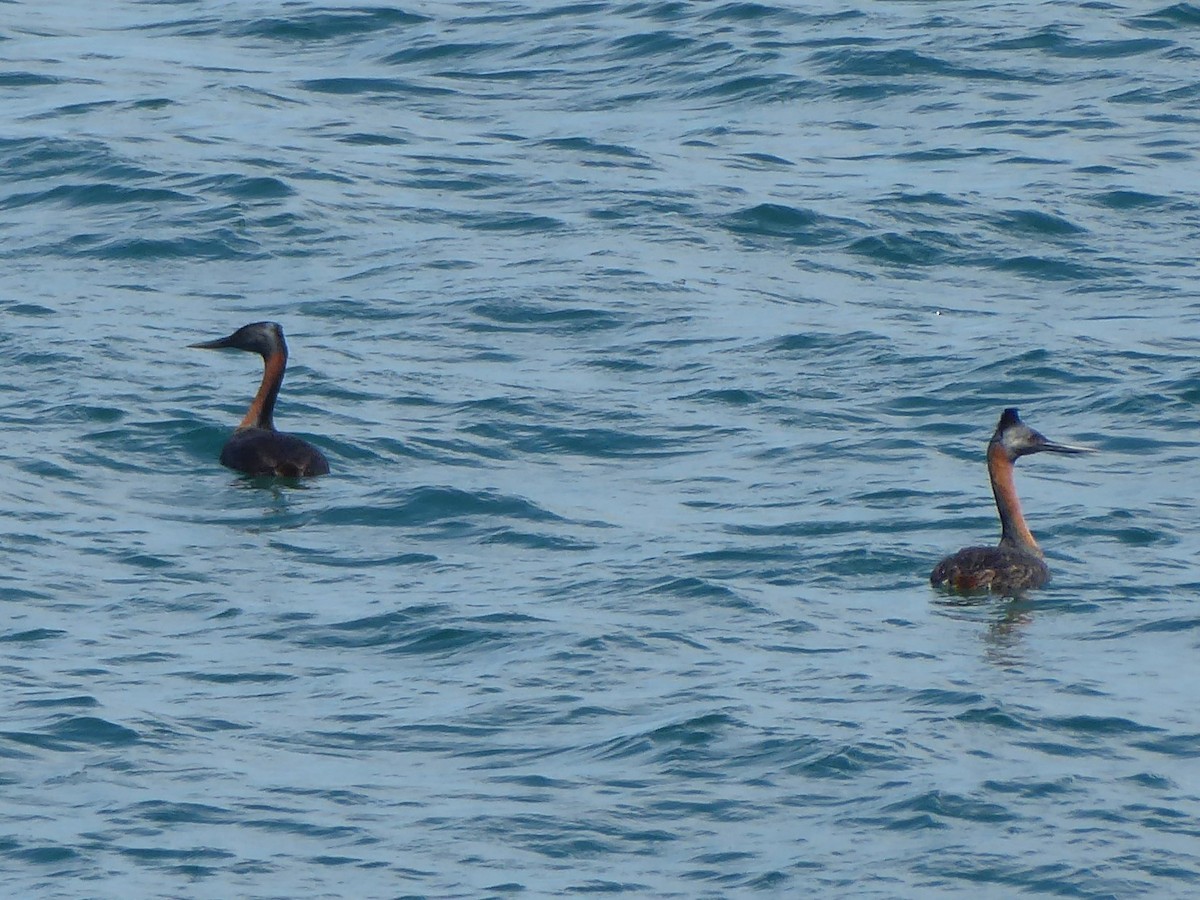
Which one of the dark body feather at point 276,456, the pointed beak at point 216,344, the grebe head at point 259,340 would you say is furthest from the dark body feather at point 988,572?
the pointed beak at point 216,344

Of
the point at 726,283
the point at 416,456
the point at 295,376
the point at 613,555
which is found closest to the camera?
the point at 613,555

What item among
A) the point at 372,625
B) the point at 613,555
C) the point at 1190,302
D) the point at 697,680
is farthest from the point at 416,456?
the point at 1190,302

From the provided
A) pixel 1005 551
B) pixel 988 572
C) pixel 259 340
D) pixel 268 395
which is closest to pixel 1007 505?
pixel 1005 551

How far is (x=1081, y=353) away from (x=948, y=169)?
4.79 metres

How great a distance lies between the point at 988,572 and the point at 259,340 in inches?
229

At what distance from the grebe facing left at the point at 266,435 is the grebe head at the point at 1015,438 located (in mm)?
4200

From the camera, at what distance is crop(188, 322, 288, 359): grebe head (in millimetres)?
16812

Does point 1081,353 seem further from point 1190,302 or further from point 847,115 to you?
point 847,115

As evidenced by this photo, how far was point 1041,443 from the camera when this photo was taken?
1473 cm

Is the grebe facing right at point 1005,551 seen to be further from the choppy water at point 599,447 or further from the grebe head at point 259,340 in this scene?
the grebe head at point 259,340

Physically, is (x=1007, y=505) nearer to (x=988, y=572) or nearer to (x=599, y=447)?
(x=988, y=572)

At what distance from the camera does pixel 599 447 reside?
1631 centimetres

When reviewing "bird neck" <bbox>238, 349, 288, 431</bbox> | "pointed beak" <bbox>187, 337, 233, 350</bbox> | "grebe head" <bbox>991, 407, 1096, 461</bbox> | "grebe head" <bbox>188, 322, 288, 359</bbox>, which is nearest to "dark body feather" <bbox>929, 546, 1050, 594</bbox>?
"grebe head" <bbox>991, 407, 1096, 461</bbox>

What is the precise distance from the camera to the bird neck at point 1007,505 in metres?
13.8
